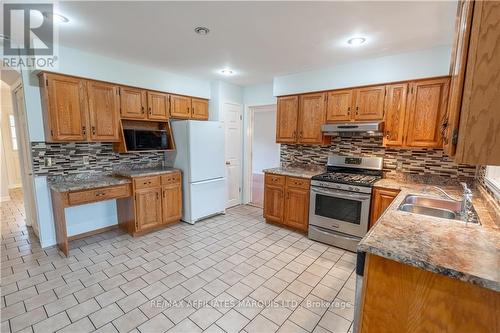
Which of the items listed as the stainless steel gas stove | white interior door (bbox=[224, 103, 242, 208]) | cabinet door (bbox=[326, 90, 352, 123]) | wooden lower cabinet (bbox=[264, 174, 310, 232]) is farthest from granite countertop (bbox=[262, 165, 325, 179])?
white interior door (bbox=[224, 103, 242, 208])

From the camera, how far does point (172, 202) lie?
379cm

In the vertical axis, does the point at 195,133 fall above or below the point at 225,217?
above

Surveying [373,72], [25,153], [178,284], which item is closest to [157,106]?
[25,153]

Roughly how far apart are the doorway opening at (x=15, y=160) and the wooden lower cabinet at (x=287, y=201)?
10.8 ft

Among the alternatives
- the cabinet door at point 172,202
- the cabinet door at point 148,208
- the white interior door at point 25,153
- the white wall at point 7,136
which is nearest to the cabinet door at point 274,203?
the cabinet door at point 172,202

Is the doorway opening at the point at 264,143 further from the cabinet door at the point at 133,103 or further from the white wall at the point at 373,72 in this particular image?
the cabinet door at the point at 133,103

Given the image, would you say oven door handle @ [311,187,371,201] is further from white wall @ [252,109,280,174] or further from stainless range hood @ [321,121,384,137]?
white wall @ [252,109,280,174]

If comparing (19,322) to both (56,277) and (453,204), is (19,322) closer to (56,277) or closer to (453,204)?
(56,277)

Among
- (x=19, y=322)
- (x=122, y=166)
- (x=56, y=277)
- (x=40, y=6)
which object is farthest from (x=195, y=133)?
(x=19, y=322)

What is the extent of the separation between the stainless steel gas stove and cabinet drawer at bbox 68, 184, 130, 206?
2644 mm

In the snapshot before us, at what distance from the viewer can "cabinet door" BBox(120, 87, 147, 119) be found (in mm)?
3395

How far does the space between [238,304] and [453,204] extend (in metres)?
2.16

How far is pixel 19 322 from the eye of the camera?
6.10ft

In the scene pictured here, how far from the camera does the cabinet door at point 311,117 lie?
3531 millimetres
